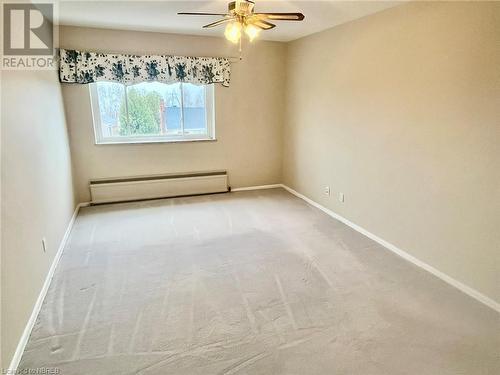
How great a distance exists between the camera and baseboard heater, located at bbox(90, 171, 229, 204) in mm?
4188

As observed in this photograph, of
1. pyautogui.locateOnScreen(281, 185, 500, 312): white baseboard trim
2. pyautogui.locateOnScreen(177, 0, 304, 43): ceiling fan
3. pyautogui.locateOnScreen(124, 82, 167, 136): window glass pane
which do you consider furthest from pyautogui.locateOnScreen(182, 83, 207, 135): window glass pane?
pyautogui.locateOnScreen(177, 0, 304, 43): ceiling fan

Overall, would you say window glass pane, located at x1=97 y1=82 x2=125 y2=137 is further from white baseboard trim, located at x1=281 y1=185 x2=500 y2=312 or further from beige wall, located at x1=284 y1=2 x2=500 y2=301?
white baseboard trim, located at x1=281 y1=185 x2=500 y2=312

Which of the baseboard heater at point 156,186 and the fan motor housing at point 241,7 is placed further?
the baseboard heater at point 156,186

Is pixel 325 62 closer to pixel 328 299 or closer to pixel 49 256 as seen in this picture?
pixel 328 299

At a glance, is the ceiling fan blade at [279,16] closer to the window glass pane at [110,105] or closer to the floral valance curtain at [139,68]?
the floral valance curtain at [139,68]

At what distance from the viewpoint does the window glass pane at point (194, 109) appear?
14.6 feet

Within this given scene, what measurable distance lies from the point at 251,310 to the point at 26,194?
68.5 inches

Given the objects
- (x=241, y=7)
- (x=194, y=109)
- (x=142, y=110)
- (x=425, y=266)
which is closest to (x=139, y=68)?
(x=142, y=110)

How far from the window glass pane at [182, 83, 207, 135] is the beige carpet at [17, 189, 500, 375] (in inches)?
70.2

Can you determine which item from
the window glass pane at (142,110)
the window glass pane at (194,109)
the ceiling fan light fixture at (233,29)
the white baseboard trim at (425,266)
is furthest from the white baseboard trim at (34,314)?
the white baseboard trim at (425,266)

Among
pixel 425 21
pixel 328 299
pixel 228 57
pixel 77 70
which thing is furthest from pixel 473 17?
pixel 77 70

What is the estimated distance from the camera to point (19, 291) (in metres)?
1.85

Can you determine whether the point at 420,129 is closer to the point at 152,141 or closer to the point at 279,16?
the point at 279,16

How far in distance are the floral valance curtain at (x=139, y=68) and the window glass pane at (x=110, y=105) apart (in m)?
0.22
